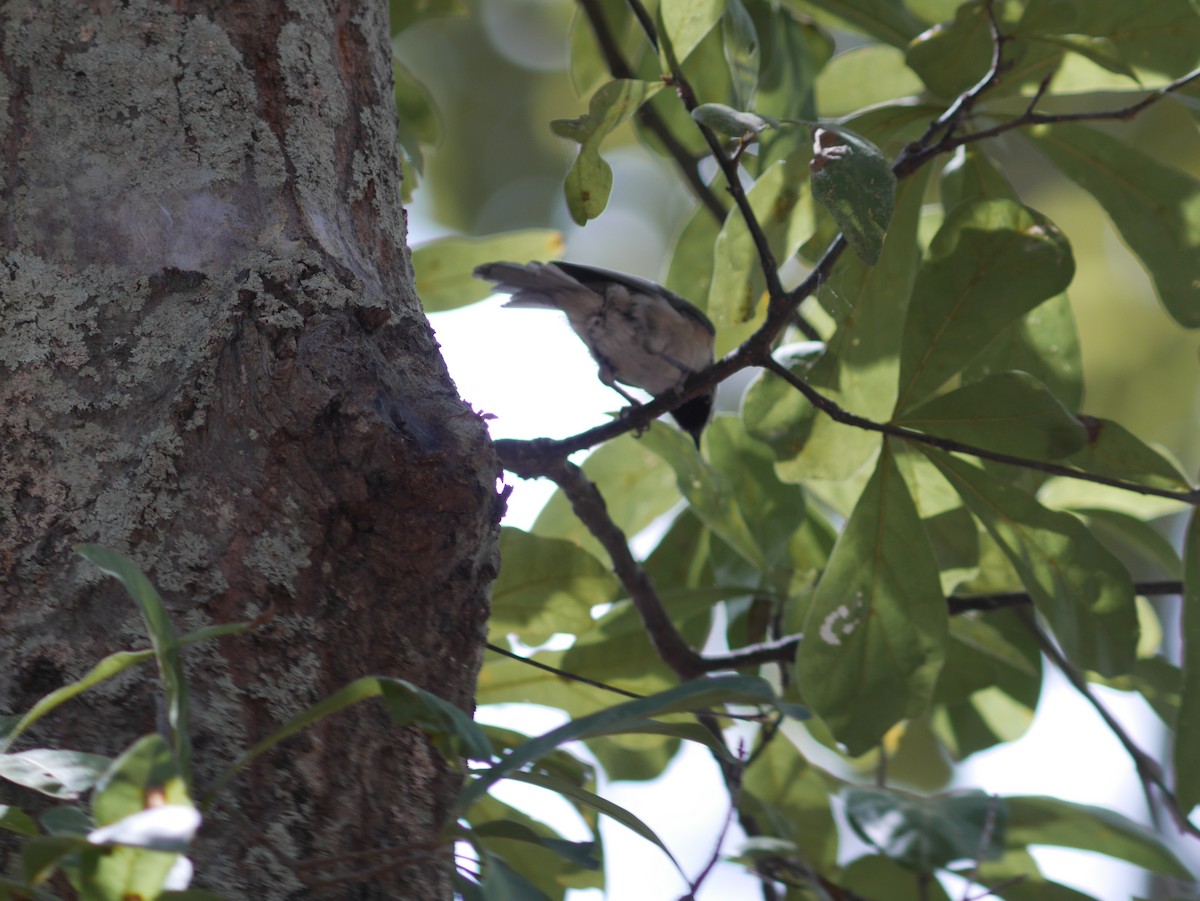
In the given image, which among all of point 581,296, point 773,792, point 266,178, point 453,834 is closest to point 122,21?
point 266,178

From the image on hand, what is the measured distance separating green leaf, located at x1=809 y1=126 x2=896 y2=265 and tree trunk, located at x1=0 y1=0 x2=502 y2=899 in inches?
20.5

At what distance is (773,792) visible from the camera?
224 centimetres

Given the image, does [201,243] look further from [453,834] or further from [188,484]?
[453,834]

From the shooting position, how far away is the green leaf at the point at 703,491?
2037 mm

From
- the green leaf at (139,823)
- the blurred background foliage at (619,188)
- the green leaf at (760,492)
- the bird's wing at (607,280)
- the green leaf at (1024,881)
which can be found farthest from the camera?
the blurred background foliage at (619,188)

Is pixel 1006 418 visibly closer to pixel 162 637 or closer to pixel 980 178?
pixel 980 178

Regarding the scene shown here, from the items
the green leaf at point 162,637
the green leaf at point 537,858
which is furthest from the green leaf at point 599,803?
the green leaf at point 537,858

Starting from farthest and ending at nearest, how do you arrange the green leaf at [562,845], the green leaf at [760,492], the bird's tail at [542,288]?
1. the bird's tail at [542,288]
2. the green leaf at [760,492]
3. the green leaf at [562,845]

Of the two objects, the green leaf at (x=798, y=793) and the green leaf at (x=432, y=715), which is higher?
the green leaf at (x=798, y=793)

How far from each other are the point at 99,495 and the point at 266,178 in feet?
1.39

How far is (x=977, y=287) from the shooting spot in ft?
5.82

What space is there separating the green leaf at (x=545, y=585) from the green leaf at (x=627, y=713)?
1.03 m

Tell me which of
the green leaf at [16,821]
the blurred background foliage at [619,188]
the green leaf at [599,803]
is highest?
the blurred background foliage at [619,188]

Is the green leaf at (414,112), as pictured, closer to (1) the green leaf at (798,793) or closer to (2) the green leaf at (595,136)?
(2) the green leaf at (595,136)
